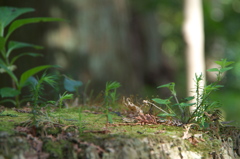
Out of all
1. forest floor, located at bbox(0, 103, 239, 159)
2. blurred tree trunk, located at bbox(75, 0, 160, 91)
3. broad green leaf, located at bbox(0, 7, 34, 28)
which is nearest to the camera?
forest floor, located at bbox(0, 103, 239, 159)

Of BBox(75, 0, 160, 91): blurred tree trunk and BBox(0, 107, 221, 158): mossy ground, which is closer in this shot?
BBox(0, 107, 221, 158): mossy ground

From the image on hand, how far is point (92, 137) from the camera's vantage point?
123 centimetres

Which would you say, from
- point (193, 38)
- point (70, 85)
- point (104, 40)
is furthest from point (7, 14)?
point (193, 38)

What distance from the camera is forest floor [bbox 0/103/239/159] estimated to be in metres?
1.13

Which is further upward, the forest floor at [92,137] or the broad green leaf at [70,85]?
the broad green leaf at [70,85]

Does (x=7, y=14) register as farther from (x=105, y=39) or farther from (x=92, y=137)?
(x=105, y=39)

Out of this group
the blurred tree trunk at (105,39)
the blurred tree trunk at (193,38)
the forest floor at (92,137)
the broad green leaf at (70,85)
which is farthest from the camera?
the blurred tree trunk at (193,38)

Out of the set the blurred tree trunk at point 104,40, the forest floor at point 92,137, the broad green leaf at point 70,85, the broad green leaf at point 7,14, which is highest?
the blurred tree trunk at point 104,40

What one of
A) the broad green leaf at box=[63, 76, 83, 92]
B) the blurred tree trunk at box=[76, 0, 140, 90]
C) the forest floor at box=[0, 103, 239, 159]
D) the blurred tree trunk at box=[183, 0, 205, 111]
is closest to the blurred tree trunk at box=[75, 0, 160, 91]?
the blurred tree trunk at box=[76, 0, 140, 90]

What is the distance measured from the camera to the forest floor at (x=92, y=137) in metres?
1.13

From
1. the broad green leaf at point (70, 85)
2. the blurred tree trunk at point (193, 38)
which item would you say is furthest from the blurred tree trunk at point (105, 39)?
the broad green leaf at point (70, 85)

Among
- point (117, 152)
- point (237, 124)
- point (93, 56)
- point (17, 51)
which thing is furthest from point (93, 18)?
point (117, 152)

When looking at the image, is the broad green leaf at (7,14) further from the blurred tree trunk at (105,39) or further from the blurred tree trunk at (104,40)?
the blurred tree trunk at (104,40)

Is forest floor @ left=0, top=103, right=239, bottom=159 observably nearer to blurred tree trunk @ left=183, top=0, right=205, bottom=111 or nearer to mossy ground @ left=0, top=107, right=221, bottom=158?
mossy ground @ left=0, top=107, right=221, bottom=158
